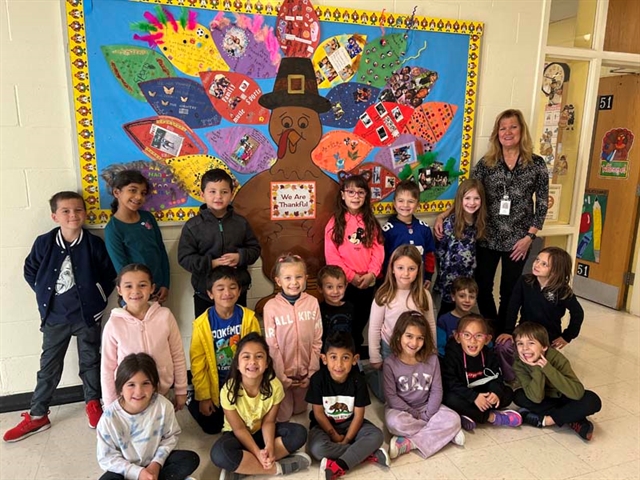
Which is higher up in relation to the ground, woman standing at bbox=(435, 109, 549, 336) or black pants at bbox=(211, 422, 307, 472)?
woman standing at bbox=(435, 109, 549, 336)

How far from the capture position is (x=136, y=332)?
2061 mm

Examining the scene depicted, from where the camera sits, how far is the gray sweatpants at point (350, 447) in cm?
204

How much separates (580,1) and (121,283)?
3767 mm

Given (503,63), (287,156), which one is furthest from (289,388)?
(503,63)

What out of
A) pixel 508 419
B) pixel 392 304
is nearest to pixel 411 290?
pixel 392 304

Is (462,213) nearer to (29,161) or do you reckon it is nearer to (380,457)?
(380,457)

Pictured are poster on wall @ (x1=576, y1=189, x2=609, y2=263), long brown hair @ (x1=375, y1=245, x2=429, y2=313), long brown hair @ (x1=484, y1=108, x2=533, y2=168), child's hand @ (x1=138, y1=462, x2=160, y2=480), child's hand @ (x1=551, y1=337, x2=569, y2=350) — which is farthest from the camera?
poster on wall @ (x1=576, y1=189, x2=609, y2=263)

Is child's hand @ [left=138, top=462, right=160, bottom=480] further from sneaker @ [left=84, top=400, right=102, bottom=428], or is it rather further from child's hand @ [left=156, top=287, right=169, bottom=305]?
child's hand @ [left=156, top=287, right=169, bottom=305]

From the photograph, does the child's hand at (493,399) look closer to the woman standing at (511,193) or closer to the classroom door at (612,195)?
the woman standing at (511,193)

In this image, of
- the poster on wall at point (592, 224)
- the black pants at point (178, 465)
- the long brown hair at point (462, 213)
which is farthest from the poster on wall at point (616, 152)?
the black pants at point (178, 465)

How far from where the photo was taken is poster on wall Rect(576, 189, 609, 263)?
14.1 ft

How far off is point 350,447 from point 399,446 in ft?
0.81

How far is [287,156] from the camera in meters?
2.75

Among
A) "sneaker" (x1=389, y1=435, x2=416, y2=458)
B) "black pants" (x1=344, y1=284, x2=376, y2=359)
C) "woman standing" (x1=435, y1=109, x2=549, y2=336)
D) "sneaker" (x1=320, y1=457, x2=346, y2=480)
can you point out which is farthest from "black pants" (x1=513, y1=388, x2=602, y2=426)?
"sneaker" (x1=320, y1=457, x2=346, y2=480)
